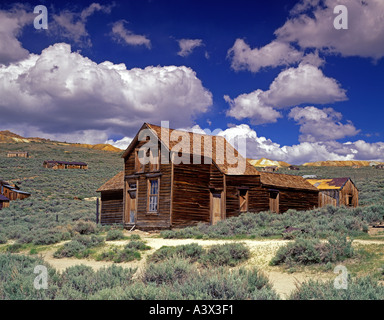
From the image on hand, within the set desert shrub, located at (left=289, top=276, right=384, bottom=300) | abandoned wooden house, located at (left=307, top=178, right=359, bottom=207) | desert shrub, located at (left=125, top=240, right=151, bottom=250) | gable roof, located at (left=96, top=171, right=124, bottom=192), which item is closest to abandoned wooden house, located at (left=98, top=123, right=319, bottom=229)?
gable roof, located at (left=96, top=171, right=124, bottom=192)

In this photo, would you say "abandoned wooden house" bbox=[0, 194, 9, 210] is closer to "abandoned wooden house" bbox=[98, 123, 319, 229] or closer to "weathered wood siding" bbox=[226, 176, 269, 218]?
"abandoned wooden house" bbox=[98, 123, 319, 229]

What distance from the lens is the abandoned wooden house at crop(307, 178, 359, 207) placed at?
30.0 metres

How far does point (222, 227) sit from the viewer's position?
17.6m

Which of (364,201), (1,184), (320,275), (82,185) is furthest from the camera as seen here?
(82,185)

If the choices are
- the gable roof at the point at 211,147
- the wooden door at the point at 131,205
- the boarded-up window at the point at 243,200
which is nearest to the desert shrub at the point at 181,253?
the gable roof at the point at 211,147

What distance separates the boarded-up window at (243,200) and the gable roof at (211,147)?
1.17 metres

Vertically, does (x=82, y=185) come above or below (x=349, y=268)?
above

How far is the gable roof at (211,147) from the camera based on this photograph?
21.3 metres

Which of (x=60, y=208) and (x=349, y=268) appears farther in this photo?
(x=60, y=208)

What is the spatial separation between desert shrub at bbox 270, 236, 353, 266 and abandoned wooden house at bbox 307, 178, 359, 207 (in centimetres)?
2069

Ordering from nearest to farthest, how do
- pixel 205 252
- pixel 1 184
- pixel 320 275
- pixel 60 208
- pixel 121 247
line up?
pixel 320 275, pixel 205 252, pixel 121 247, pixel 60 208, pixel 1 184
